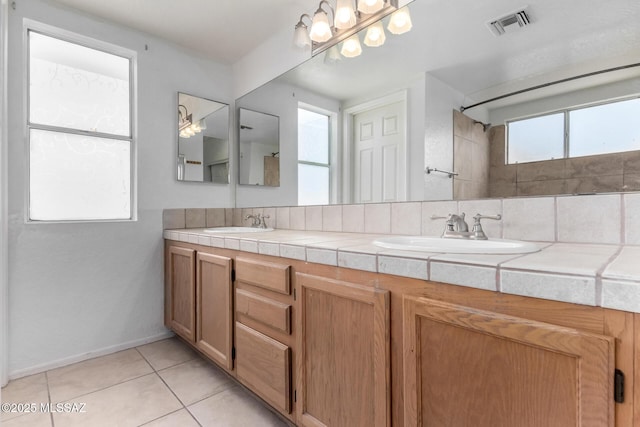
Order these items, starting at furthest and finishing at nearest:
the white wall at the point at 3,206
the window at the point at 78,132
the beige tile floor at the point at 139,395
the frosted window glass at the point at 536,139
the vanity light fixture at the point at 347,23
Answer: the window at the point at 78,132
the white wall at the point at 3,206
the vanity light fixture at the point at 347,23
the beige tile floor at the point at 139,395
the frosted window glass at the point at 536,139

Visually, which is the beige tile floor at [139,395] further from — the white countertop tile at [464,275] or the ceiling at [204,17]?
the ceiling at [204,17]

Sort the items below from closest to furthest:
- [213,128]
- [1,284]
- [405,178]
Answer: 1. [405,178]
2. [1,284]
3. [213,128]

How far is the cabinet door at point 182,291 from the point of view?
1886 mm

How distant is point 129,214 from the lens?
2.19m

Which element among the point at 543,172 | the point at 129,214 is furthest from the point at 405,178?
the point at 129,214

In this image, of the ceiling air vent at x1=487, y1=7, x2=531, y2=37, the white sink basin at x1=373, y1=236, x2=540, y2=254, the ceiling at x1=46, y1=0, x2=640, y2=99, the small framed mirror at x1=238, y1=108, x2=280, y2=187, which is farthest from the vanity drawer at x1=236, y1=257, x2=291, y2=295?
the ceiling air vent at x1=487, y1=7, x2=531, y2=37

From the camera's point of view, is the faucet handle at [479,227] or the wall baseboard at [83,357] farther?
the wall baseboard at [83,357]

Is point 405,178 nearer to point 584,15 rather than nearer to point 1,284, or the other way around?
point 584,15

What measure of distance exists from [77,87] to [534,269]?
263 cm

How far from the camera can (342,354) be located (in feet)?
3.31

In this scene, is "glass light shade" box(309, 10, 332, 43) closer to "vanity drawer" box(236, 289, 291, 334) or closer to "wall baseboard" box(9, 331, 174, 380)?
"vanity drawer" box(236, 289, 291, 334)

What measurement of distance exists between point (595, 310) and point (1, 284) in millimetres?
2506

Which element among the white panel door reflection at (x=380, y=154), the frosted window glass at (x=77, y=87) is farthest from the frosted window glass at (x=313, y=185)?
the frosted window glass at (x=77, y=87)

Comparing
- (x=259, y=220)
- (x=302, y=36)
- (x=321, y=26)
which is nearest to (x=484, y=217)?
(x=321, y=26)
